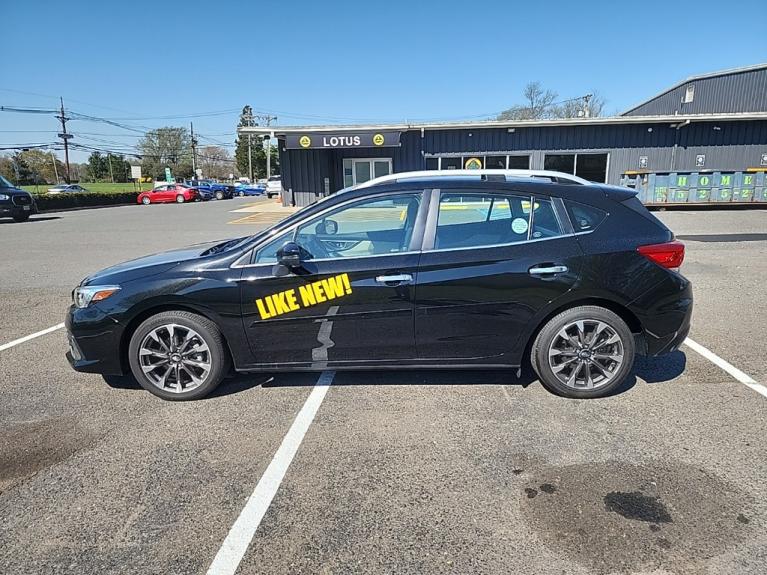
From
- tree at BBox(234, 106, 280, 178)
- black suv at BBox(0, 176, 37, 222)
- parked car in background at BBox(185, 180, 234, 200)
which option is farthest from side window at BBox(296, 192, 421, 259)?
tree at BBox(234, 106, 280, 178)

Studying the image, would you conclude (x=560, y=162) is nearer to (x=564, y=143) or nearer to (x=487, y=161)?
(x=564, y=143)

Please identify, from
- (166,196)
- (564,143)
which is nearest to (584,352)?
(564,143)

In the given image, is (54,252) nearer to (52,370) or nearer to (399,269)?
(52,370)

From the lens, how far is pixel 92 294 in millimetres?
3619

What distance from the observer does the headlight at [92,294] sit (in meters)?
3.59

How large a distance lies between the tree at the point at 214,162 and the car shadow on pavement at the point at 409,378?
111303mm

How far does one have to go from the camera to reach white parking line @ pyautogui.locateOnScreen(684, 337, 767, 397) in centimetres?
377

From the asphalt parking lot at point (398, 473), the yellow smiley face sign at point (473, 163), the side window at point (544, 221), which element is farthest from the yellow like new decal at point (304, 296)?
the yellow smiley face sign at point (473, 163)

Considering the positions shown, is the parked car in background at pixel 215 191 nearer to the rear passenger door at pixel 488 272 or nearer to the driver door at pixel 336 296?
the driver door at pixel 336 296

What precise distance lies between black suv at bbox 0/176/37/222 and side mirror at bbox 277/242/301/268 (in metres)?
21.6

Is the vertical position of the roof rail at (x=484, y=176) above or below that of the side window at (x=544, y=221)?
above

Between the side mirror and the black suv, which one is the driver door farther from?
the black suv

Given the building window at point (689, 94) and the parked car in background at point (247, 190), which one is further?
the parked car in background at point (247, 190)

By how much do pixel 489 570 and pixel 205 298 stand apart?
8.30 feet
